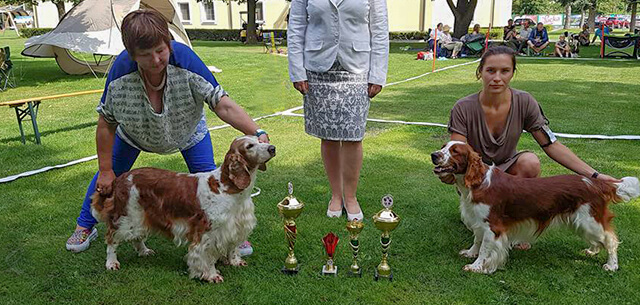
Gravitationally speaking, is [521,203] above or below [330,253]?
above

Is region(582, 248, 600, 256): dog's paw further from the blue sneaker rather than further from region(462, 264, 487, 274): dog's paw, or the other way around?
→ the blue sneaker

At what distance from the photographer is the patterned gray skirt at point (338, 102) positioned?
3.95 m

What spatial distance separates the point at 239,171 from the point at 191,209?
1.40 ft

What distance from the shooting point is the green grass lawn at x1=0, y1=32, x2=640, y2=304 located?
3111 mm

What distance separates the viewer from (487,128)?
12.1 feet

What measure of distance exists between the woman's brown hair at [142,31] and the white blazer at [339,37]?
51.7 inches

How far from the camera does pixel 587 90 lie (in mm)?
11469

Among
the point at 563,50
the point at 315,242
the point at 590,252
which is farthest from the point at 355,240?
the point at 563,50

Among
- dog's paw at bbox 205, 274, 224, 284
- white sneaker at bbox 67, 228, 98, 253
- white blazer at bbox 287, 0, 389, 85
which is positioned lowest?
dog's paw at bbox 205, 274, 224, 284

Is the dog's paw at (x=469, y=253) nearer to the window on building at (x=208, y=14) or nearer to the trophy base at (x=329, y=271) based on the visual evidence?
the trophy base at (x=329, y=271)

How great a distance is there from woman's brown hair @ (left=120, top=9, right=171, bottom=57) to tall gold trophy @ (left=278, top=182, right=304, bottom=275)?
1137 mm

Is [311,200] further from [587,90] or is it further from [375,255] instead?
[587,90]

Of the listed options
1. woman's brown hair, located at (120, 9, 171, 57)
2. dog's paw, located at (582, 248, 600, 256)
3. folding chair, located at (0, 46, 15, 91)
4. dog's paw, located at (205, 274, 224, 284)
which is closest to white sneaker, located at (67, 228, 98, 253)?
dog's paw, located at (205, 274, 224, 284)

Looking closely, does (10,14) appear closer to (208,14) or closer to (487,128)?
(208,14)
